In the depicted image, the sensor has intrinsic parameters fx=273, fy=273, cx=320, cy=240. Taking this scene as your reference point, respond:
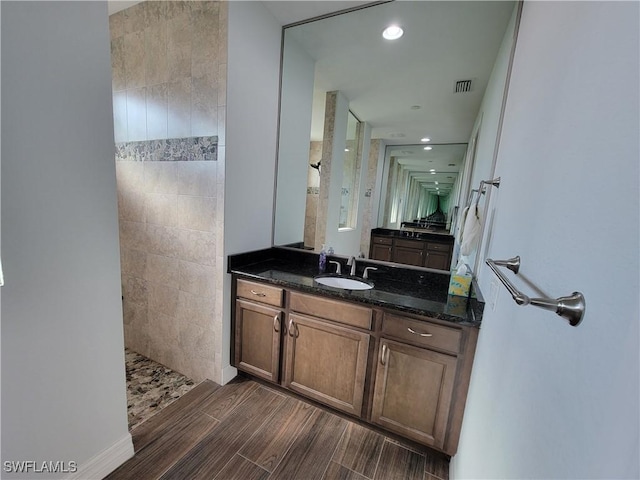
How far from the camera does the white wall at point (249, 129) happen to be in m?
1.74

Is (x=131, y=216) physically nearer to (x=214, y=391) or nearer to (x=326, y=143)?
(x=214, y=391)

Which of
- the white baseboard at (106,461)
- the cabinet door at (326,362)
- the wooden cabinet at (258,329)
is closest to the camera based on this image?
the white baseboard at (106,461)

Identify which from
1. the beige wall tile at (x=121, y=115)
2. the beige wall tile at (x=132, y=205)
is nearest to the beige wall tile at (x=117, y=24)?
the beige wall tile at (x=121, y=115)

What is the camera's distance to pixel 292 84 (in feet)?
7.07

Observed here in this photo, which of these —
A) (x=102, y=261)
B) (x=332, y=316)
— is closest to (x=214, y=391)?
(x=332, y=316)

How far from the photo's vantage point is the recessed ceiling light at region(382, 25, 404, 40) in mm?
1765

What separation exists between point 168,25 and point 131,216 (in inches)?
54.7

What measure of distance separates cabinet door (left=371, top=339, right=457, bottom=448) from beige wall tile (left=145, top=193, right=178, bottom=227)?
5.53ft

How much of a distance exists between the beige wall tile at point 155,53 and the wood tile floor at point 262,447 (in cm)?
225

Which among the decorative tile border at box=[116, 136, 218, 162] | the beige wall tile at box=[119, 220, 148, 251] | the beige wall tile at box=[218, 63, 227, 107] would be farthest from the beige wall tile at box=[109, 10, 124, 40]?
the beige wall tile at box=[119, 220, 148, 251]

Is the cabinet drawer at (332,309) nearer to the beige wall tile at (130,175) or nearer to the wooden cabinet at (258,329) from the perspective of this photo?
the wooden cabinet at (258,329)

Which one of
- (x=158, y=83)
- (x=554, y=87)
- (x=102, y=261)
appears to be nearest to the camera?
(x=554, y=87)

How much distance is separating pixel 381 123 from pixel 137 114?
1866 mm

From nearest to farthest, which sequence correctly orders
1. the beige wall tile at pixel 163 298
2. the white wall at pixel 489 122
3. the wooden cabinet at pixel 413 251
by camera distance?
the white wall at pixel 489 122, the wooden cabinet at pixel 413 251, the beige wall tile at pixel 163 298
